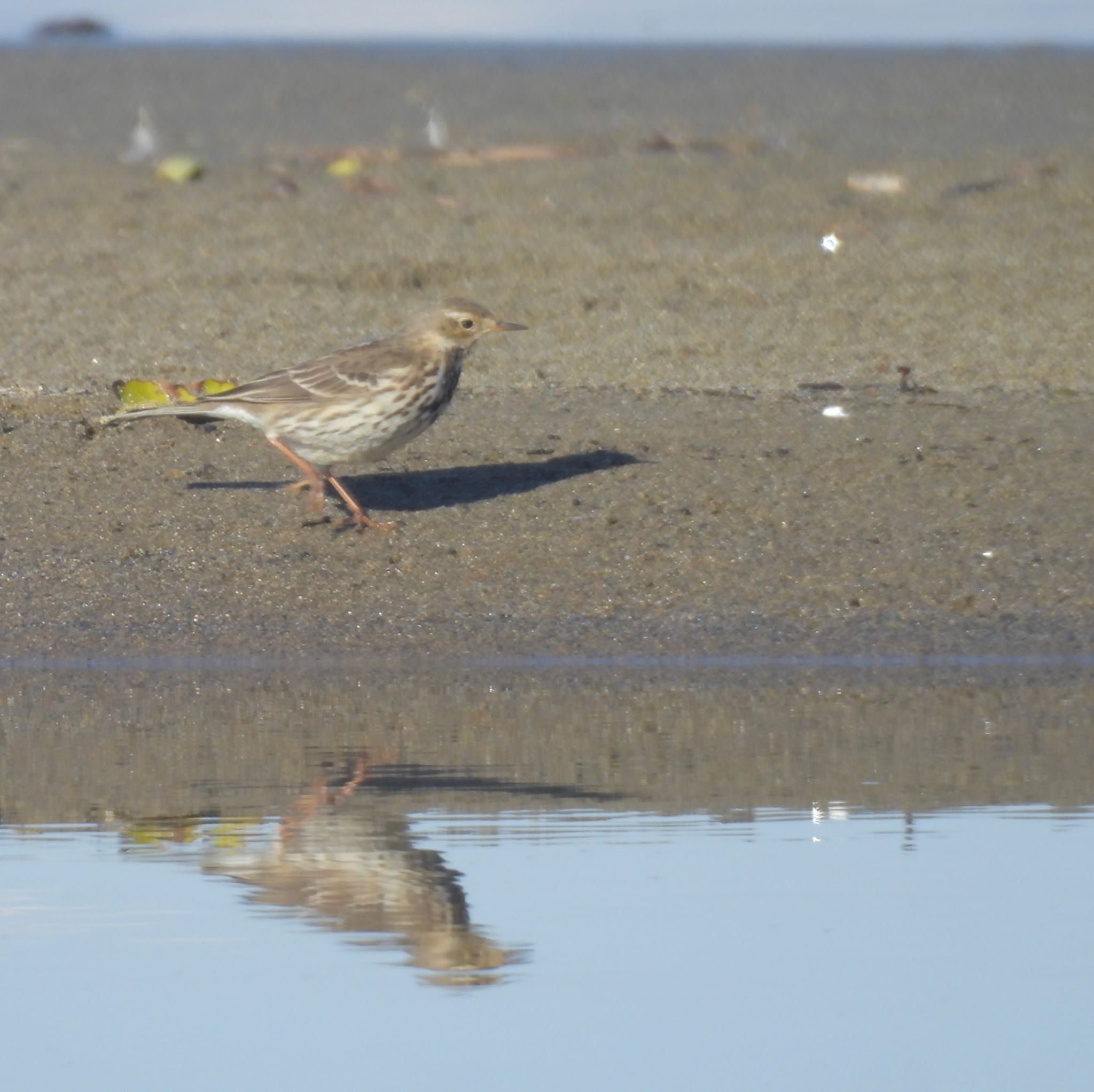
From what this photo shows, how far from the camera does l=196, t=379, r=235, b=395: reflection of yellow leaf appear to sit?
10867mm

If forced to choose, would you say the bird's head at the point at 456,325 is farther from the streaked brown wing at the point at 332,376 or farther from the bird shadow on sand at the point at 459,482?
the bird shadow on sand at the point at 459,482

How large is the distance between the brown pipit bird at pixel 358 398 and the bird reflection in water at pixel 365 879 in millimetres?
3054

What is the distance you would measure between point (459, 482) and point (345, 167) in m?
9.09

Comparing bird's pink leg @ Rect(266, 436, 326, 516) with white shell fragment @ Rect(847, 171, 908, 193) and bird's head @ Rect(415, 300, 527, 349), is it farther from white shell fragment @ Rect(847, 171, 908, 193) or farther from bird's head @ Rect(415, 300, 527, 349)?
white shell fragment @ Rect(847, 171, 908, 193)

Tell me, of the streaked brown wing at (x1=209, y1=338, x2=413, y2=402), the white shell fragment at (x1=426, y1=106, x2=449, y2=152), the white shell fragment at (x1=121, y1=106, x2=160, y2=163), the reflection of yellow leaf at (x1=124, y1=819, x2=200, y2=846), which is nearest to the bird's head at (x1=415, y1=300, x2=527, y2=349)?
the streaked brown wing at (x1=209, y1=338, x2=413, y2=402)

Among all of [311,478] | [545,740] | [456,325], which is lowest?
[545,740]

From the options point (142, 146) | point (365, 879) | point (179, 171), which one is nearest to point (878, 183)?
point (179, 171)

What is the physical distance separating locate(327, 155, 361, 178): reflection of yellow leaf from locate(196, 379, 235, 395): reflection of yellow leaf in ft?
23.6

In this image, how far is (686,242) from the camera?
15.0 metres

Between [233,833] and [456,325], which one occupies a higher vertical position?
[456,325]

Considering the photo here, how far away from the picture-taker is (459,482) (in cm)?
993

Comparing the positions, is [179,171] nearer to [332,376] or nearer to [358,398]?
[332,376]

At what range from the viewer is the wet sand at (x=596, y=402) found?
8727mm

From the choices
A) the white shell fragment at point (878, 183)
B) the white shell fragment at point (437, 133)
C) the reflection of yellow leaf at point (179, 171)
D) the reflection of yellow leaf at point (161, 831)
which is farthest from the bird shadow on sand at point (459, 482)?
the white shell fragment at point (437, 133)
